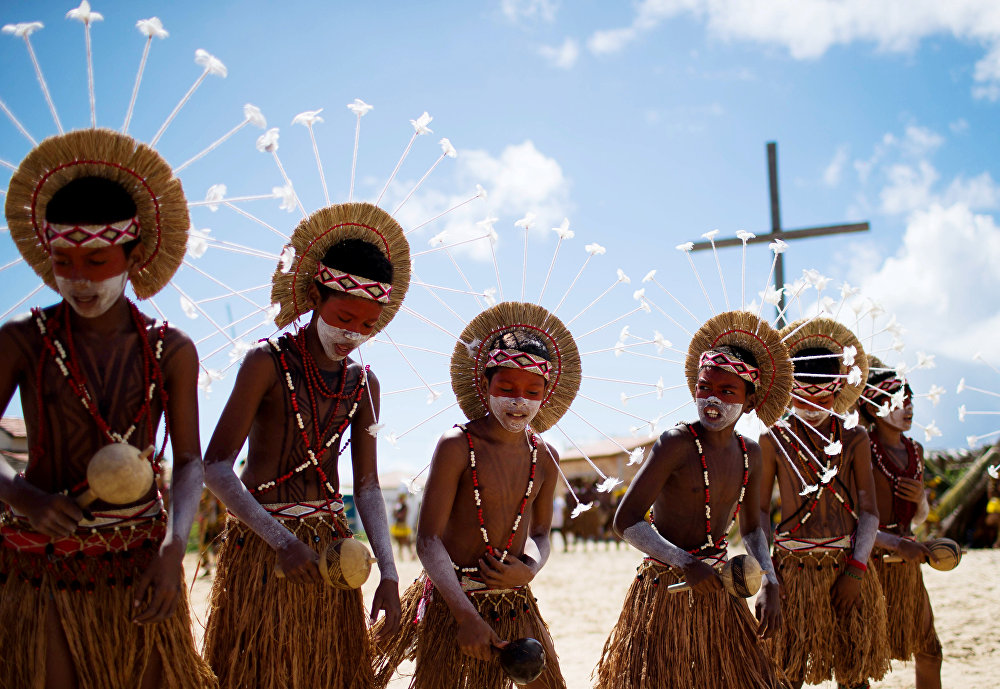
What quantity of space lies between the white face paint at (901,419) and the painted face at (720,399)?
2.19 metres

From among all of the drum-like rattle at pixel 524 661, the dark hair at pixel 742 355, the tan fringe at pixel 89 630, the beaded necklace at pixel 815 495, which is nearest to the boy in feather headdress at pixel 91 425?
the tan fringe at pixel 89 630

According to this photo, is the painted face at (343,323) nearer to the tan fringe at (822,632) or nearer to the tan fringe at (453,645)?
the tan fringe at (453,645)

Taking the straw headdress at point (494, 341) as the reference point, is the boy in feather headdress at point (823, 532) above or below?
below

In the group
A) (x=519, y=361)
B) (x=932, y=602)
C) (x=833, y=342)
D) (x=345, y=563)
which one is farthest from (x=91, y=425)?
(x=932, y=602)

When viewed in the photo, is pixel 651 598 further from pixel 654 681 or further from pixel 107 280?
pixel 107 280

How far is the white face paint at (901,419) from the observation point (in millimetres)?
5719

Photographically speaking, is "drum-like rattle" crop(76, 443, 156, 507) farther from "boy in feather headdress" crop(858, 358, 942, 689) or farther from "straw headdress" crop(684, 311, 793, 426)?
Answer: "boy in feather headdress" crop(858, 358, 942, 689)

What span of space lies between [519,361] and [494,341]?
256mm

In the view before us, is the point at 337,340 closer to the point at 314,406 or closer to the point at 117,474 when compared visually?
the point at 314,406

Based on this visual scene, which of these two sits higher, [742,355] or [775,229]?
[775,229]

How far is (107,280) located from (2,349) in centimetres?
37

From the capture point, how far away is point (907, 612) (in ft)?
17.8

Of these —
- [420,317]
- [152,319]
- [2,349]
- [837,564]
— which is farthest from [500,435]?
[837,564]

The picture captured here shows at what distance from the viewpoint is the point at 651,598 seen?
392 cm
